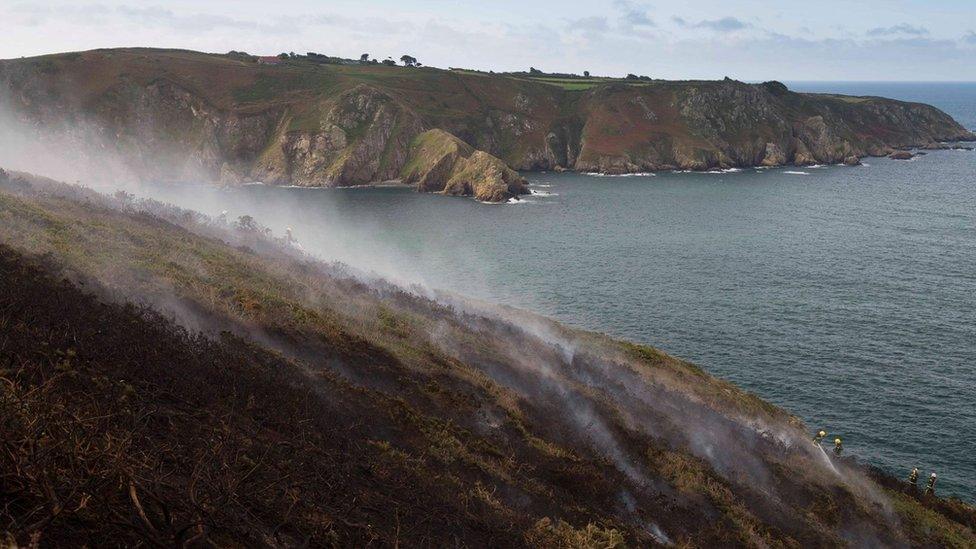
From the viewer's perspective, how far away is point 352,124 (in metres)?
163

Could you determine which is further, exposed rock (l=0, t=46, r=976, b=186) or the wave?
the wave

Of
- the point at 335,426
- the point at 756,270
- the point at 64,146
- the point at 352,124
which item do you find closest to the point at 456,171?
the point at 352,124

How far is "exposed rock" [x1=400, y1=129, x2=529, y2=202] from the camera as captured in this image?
13288cm

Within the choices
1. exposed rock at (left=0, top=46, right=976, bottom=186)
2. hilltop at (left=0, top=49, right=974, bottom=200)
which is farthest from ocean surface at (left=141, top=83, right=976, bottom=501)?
exposed rock at (left=0, top=46, right=976, bottom=186)

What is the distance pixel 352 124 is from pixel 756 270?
11479 cm

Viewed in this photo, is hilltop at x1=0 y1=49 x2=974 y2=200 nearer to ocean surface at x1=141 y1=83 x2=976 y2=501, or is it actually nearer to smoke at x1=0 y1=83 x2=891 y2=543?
ocean surface at x1=141 y1=83 x2=976 y2=501

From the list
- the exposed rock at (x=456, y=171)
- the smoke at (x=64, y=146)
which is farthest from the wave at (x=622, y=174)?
the smoke at (x=64, y=146)

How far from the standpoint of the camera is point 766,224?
341 ft

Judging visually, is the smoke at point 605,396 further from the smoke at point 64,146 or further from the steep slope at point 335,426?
the smoke at point 64,146

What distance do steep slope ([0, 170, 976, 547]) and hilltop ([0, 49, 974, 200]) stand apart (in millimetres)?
95278

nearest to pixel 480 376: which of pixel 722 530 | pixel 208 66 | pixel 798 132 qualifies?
pixel 722 530

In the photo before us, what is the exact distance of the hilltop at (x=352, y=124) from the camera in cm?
15212

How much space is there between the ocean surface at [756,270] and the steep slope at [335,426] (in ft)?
25.4

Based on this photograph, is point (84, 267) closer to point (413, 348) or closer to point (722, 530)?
point (413, 348)
